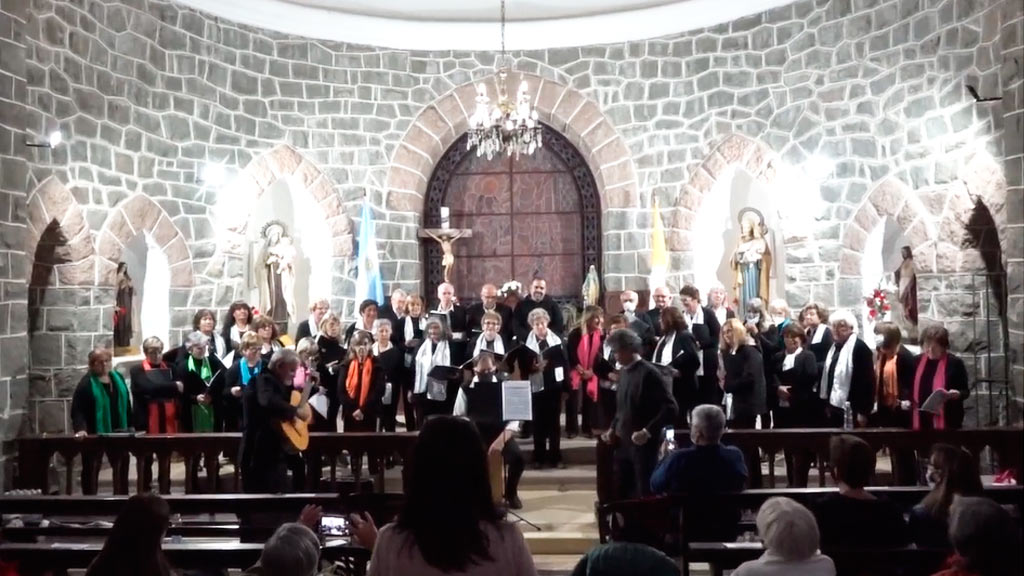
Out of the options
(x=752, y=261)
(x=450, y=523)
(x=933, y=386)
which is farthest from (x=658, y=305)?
(x=450, y=523)

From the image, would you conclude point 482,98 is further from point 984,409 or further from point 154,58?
point 984,409

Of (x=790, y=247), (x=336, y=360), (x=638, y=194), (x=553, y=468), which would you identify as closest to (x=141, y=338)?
(x=336, y=360)

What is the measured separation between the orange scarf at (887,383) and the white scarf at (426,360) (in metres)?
3.41

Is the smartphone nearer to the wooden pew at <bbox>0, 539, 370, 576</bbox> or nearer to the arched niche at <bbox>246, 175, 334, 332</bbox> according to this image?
the wooden pew at <bbox>0, 539, 370, 576</bbox>

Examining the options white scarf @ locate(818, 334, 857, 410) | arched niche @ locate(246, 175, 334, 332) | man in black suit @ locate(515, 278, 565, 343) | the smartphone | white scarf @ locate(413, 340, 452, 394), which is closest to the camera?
the smartphone

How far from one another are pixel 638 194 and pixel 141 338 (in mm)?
5954

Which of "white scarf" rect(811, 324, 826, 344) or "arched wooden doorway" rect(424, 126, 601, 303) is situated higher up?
"arched wooden doorway" rect(424, 126, 601, 303)

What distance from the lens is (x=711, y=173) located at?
11.5m

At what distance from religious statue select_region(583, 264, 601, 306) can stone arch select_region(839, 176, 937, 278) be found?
2.83m

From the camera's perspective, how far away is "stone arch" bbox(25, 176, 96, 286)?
831cm

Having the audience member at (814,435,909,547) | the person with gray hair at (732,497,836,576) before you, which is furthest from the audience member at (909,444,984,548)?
the person with gray hair at (732,497,836,576)

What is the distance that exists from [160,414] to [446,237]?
4.87 meters

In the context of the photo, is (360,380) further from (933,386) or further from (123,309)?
(933,386)

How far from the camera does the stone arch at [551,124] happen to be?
38.8 feet
